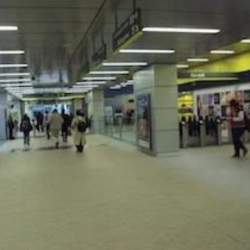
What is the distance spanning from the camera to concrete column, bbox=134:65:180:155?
44.7ft

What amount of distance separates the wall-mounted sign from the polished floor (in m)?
2.39

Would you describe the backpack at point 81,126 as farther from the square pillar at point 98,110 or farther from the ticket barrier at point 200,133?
the square pillar at point 98,110

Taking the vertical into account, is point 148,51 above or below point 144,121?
above

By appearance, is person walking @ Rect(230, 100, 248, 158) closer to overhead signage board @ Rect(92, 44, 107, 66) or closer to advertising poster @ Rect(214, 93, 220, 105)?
overhead signage board @ Rect(92, 44, 107, 66)

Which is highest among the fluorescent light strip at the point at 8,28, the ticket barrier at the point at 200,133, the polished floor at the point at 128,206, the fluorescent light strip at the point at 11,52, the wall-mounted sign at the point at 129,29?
the fluorescent light strip at the point at 8,28

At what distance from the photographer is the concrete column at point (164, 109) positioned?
13609 millimetres

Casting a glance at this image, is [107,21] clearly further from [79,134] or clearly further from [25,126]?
[25,126]

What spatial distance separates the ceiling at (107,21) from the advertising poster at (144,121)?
10.8 feet

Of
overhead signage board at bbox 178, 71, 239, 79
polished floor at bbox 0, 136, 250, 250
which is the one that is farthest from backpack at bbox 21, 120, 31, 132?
polished floor at bbox 0, 136, 250, 250

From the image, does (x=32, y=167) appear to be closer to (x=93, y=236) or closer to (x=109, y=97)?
(x=93, y=236)

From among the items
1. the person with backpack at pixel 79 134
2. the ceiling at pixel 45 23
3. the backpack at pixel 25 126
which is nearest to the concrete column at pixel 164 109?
the ceiling at pixel 45 23

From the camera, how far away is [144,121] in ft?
47.7

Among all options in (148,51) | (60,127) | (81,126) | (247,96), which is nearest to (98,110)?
(60,127)

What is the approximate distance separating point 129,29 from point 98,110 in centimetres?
2225
